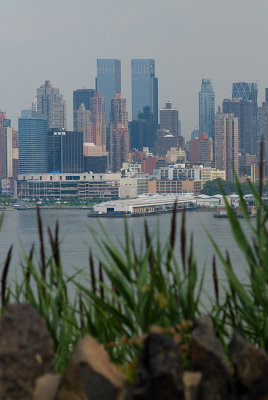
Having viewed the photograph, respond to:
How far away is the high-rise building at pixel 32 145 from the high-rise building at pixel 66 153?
0.78 m

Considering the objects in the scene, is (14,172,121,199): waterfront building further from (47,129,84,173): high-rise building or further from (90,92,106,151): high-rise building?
(90,92,106,151): high-rise building

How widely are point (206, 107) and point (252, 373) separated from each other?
101m

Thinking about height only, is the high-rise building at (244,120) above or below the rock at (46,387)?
above

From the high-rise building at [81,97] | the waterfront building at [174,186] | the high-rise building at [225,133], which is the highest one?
the high-rise building at [81,97]

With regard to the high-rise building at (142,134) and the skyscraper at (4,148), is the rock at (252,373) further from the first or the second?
the high-rise building at (142,134)

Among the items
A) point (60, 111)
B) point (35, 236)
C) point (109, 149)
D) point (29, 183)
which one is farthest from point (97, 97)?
point (35, 236)

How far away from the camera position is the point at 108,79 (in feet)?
374

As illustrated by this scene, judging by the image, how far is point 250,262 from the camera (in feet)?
4.14

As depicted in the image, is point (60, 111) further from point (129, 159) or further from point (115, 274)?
point (115, 274)

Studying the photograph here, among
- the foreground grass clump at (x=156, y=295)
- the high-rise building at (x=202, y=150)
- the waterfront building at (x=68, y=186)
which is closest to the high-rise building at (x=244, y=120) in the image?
the high-rise building at (x=202, y=150)

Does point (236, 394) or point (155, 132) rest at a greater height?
point (155, 132)

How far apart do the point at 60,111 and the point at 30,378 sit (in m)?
95.0

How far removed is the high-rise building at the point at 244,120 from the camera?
267 ft

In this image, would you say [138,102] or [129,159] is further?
[138,102]
